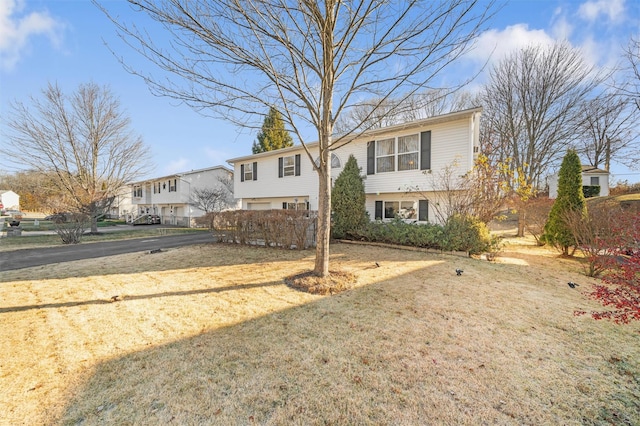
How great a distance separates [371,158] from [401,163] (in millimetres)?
1495

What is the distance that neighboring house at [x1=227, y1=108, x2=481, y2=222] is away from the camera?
10523 mm

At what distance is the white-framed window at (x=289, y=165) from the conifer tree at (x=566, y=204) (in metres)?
12.1

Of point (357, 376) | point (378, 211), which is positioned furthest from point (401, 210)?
point (357, 376)

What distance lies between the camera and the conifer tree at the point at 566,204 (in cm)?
930

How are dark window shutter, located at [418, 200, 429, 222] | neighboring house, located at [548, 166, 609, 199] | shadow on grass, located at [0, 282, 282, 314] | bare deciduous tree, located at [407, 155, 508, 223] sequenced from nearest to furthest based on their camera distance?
1. shadow on grass, located at [0, 282, 282, 314]
2. bare deciduous tree, located at [407, 155, 508, 223]
3. dark window shutter, located at [418, 200, 429, 222]
4. neighboring house, located at [548, 166, 609, 199]

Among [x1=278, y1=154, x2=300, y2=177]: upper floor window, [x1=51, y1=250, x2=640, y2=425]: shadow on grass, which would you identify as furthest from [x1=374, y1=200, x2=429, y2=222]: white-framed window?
[x1=51, y1=250, x2=640, y2=425]: shadow on grass

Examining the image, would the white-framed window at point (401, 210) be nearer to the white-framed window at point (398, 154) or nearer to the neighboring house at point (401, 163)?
the neighboring house at point (401, 163)

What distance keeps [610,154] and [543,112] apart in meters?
11.3

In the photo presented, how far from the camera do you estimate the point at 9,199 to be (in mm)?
52656

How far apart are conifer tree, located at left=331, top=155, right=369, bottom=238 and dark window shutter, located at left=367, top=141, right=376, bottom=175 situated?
106 cm

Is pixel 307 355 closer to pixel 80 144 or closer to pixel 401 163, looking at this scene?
pixel 401 163

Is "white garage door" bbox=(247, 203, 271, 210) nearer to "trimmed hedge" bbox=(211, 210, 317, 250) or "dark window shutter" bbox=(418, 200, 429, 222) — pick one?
"trimmed hedge" bbox=(211, 210, 317, 250)

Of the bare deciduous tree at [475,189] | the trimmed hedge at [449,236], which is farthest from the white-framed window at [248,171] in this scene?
the bare deciduous tree at [475,189]

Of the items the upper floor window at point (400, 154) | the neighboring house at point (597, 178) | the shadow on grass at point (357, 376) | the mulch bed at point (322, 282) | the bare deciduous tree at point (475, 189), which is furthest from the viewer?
the neighboring house at point (597, 178)
